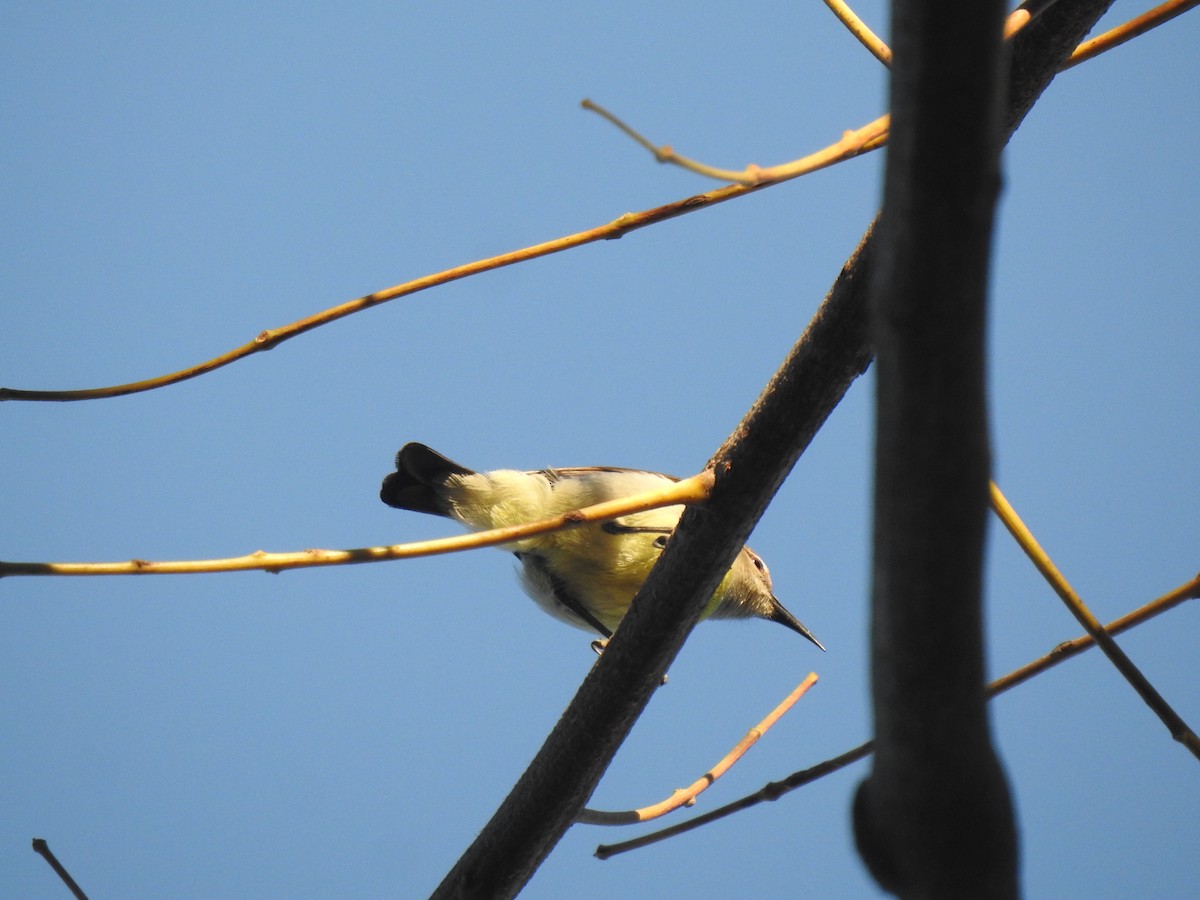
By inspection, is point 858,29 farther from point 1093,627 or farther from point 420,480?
point 420,480

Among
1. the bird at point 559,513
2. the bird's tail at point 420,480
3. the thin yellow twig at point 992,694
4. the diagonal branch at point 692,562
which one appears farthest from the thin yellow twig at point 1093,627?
the bird's tail at point 420,480

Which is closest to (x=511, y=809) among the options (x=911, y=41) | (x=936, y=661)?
(x=936, y=661)

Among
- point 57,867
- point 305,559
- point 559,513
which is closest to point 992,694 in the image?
point 305,559

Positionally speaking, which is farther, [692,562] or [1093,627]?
[692,562]

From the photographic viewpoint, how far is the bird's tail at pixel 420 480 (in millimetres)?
4859

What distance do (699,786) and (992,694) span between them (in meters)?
1.38

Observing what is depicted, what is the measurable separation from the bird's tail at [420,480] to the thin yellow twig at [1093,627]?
3.33 m

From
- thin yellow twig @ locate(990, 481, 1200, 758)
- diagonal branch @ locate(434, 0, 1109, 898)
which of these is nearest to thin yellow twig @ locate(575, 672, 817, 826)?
diagonal branch @ locate(434, 0, 1109, 898)

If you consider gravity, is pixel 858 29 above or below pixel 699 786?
above

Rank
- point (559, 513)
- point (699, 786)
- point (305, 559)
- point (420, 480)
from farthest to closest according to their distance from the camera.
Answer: point (420, 480), point (559, 513), point (699, 786), point (305, 559)

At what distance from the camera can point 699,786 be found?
2879 mm

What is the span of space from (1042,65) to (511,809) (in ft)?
6.69

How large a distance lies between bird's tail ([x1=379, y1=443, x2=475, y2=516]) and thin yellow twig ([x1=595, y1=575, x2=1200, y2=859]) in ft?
8.30

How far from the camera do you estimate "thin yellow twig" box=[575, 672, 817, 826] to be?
2.88 m
